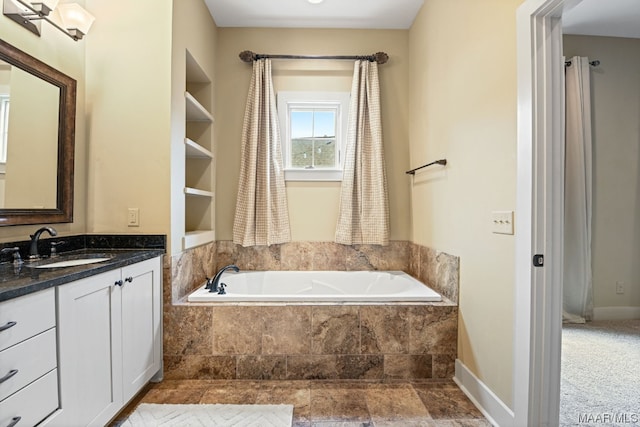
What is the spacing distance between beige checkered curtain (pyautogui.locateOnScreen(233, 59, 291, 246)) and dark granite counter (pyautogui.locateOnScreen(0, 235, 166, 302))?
0.87 meters

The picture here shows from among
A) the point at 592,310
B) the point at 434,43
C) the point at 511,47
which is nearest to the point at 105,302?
the point at 511,47

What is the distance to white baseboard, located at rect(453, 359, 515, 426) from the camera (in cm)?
154

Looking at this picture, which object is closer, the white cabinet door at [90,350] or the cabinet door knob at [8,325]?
the cabinet door knob at [8,325]

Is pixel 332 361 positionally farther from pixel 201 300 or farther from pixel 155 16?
pixel 155 16

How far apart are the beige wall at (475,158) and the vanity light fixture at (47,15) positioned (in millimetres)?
2281

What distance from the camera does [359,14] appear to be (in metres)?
2.72

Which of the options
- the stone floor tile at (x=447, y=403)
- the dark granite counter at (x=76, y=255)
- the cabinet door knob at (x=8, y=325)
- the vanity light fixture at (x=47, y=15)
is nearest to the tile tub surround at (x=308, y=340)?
the stone floor tile at (x=447, y=403)

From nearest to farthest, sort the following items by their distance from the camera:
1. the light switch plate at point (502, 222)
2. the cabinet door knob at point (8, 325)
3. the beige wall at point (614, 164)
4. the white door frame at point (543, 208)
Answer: the cabinet door knob at point (8, 325), the white door frame at point (543, 208), the light switch plate at point (502, 222), the beige wall at point (614, 164)

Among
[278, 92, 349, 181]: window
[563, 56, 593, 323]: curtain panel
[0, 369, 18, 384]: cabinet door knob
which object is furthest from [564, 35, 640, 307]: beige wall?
[0, 369, 18, 384]: cabinet door knob

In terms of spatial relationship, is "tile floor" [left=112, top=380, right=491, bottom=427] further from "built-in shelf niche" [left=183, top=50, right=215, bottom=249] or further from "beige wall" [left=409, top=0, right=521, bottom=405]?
"built-in shelf niche" [left=183, top=50, right=215, bottom=249]

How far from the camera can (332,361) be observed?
203 centimetres

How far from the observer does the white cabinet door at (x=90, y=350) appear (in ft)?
4.02

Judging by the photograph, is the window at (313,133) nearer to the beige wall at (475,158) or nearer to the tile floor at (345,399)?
the beige wall at (475,158)

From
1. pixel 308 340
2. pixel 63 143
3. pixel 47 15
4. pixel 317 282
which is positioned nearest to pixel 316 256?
pixel 317 282
